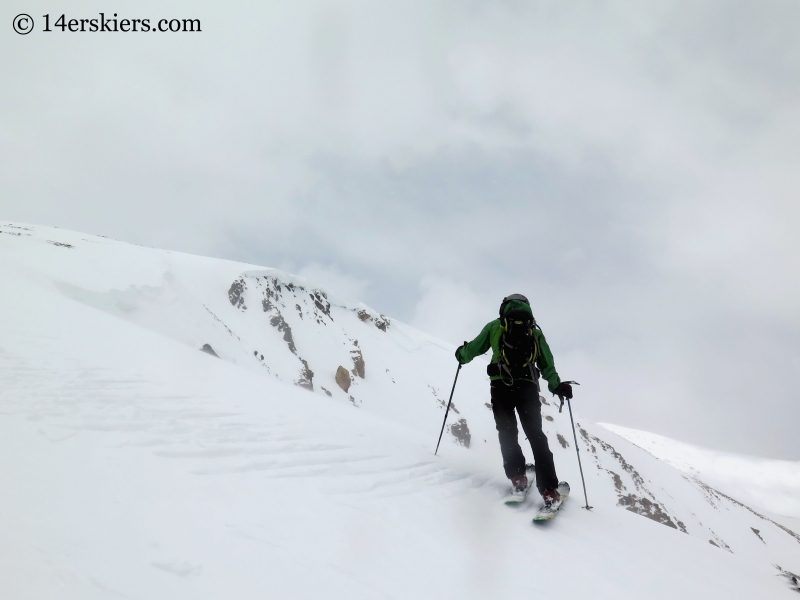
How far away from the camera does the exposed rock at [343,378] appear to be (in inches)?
1379

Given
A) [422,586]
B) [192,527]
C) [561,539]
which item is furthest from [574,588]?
[192,527]

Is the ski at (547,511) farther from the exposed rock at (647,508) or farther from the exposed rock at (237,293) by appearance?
the exposed rock at (647,508)

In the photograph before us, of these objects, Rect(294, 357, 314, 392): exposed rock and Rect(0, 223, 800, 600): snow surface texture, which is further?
Rect(294, 357, 314, 392): exposed rock

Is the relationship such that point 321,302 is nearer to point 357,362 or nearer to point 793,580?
point 357,362

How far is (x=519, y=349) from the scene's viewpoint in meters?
4.79

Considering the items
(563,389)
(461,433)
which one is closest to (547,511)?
(563,389)

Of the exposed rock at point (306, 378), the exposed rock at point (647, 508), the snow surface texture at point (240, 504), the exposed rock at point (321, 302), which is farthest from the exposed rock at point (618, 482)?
the snow surface texture at point (240, 504)

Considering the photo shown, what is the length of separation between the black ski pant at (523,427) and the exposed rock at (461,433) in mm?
34873

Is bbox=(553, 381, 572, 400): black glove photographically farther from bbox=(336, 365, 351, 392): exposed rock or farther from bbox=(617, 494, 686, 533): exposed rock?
bbox=(617, 494, 686, 533): exposed rock

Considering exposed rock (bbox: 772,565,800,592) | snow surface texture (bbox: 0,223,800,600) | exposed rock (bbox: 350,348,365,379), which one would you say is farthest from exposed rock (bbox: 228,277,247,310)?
exposed rock (bbox: 772,565,800,592)

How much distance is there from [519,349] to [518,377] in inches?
13.6

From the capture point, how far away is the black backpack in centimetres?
479

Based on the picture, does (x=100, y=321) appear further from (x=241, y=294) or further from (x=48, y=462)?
(x=241, y=294)

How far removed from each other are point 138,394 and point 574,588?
209 inches
